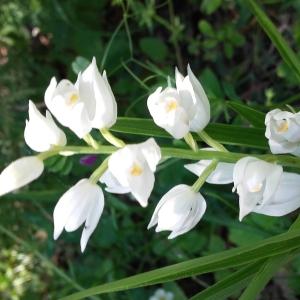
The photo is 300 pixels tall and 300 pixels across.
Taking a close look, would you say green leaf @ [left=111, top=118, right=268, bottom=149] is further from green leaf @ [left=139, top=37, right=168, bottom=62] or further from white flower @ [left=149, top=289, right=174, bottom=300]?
green leaf @ [left=139, top=37, right=168, bottom=62]

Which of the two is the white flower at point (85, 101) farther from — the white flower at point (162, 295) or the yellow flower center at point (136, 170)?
the white flower at point (162, 295)

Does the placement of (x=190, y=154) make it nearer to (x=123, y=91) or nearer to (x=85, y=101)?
(x=85, y=101)

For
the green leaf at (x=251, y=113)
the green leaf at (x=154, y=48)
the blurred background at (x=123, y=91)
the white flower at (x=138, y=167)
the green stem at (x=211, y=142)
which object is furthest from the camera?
the green leaf at (x=154, y=48)

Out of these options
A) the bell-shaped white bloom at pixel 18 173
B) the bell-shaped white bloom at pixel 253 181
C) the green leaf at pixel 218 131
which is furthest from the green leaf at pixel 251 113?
the bell-shaped white bloom at pixel 18 173

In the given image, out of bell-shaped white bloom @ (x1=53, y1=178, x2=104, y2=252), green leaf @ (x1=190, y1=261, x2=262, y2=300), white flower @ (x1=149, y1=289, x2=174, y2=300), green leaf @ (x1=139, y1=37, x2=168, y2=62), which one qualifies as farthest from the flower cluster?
green leaf @ (x1=139, y1=37, x2=168, y2=62)

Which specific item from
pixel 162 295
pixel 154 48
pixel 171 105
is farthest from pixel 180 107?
pixel 154 48
